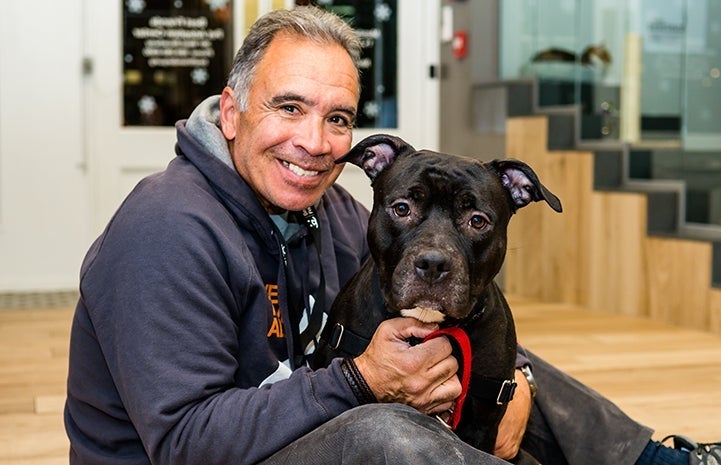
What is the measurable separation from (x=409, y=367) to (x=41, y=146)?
4.90 meters

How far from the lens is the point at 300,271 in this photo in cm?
215

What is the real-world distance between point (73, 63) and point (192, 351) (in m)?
4.87

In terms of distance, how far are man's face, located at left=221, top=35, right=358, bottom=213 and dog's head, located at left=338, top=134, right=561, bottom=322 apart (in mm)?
100

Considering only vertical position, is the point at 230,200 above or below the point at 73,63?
below

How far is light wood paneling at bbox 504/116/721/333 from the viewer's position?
16.5 ft

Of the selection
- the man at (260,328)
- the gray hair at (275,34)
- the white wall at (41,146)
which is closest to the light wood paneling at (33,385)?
the white wall at (41,146)

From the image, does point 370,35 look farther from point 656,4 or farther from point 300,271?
point 300,271

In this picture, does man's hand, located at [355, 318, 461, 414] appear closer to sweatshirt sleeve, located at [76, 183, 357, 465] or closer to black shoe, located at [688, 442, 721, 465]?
sweatshirt sleeve, located at [76, 183, 357, 465]

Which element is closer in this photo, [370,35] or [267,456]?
[267,456]

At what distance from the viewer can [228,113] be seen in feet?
7.07

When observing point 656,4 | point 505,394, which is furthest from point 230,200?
point 656,4

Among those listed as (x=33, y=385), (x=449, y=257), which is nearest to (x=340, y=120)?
(x=449, y=257)

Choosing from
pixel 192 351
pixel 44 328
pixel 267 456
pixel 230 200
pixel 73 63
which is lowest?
pixel 44 328

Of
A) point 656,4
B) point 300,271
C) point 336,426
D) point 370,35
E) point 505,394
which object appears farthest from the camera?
point 370,35
